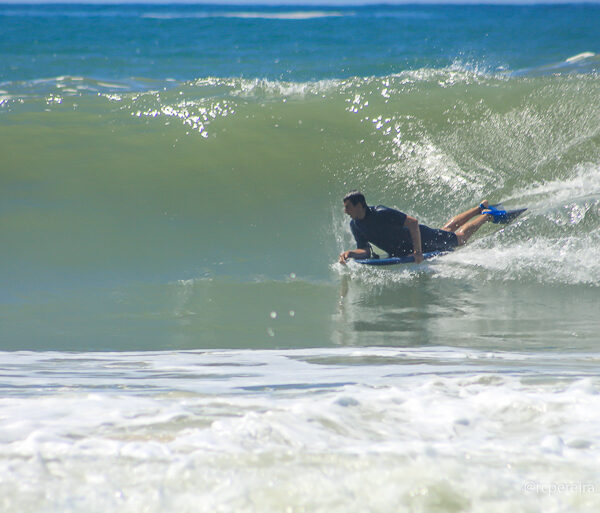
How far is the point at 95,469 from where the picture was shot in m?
2.31

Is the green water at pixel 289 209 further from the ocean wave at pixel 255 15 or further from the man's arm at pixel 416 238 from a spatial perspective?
the ocean wave at pixel 255 15

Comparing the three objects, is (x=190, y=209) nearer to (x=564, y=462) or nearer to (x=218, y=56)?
(x=564, y=462)

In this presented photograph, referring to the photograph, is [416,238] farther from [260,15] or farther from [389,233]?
[260,15]

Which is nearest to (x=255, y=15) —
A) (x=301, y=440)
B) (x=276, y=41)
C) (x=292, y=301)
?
(x=276, y=41)

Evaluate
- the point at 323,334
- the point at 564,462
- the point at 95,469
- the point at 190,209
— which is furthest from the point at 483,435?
the point at 190,209

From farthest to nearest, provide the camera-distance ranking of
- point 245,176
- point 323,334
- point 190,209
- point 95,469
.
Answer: point 245,176, point 190,209, point 323,334, point 95,469

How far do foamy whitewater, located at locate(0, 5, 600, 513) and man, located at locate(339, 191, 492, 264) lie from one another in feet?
0.80

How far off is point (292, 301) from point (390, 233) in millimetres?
1510

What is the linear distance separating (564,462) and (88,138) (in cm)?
990

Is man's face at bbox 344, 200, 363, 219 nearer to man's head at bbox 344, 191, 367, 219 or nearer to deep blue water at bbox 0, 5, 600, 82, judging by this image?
man's head at bbox 344, 191, 367, 219

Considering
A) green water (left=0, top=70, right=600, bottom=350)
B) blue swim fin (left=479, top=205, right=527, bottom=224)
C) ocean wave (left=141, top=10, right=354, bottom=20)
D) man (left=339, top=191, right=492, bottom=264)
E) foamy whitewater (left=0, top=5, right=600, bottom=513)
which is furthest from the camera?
ocean wave (left=141, top=10, right=354, bottom=20)

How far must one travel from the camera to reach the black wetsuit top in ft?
23.6

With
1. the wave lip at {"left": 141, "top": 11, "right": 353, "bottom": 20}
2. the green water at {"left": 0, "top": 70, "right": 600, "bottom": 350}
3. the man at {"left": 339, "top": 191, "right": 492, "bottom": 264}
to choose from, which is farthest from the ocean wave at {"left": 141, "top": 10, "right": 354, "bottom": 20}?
the man at {"left": 339, "top": 191, "right": 492, "bottom": 264}

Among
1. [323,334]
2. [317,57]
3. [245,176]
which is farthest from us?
[317,57]
